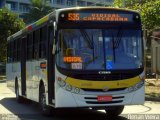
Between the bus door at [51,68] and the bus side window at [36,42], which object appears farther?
the bus side window at [36,42]

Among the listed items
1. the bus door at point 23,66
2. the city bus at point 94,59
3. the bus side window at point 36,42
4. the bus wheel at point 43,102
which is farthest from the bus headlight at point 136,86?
the bus door at point 23,66

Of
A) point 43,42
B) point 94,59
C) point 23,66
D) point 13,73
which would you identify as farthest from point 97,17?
point 13,73

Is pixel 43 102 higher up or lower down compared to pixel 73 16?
lower down

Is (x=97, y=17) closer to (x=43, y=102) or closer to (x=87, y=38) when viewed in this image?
(x=87, y=38)

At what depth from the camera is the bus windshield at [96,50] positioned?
1304 centimetres

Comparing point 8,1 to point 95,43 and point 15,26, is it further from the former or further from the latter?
point 95,43

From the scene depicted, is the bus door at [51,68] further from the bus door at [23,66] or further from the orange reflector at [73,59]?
the bus door at [23,66]

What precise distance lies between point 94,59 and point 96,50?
0.81 ft

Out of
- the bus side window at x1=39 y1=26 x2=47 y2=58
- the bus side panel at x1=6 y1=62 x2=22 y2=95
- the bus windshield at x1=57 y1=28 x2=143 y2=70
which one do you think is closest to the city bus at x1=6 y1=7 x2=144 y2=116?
the bus windshield at x1=57 y1=28 x2=143 y2=70

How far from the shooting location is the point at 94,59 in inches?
516

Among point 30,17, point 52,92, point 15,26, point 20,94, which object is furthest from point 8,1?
point 52,92

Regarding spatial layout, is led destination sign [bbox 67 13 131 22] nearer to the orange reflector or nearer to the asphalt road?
the orange reflector

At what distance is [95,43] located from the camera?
13.2 m

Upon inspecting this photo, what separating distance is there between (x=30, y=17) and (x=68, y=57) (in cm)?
7228
